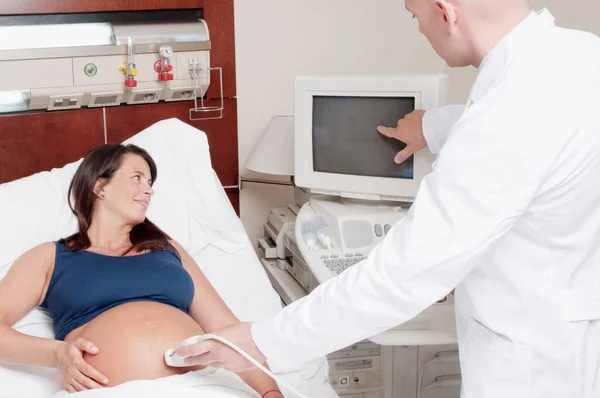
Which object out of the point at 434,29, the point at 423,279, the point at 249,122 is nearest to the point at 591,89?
the point at 434,29

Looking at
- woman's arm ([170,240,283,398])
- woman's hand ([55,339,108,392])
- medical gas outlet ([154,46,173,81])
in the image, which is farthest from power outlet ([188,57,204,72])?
woman's hand ([55,339,108,392])

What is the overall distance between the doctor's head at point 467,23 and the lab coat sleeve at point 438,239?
0.64 feet

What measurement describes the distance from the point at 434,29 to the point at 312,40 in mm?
1668

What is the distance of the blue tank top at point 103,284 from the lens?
6.34 feet

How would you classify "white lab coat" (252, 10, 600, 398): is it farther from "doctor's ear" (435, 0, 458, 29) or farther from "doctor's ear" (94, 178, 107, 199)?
"doctor's ear" (94, 178, 107, 199)

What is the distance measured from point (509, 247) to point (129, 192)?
117 cm

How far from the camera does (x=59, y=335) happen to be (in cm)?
194

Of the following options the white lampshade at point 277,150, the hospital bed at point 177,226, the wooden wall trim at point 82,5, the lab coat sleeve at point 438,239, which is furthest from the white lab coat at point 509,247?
the wooden wall trim at point 82,5

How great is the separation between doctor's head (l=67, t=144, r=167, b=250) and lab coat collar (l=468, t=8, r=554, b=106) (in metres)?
1.11

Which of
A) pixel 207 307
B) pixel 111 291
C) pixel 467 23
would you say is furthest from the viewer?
pixel 207 307

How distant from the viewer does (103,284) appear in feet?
6.39

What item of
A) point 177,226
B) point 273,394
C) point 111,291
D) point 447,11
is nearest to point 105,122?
point 177,226

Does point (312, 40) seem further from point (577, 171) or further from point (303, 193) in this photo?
point (577, 171)

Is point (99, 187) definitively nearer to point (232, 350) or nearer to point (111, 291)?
point (111, 291)
